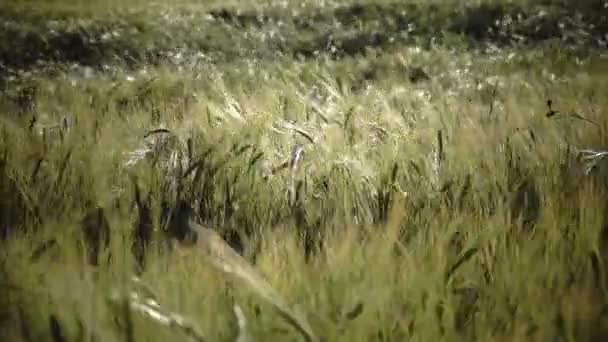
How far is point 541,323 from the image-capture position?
967 millimetres

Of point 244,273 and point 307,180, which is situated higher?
point 307,180

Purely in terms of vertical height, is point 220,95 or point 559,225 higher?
point 220,95

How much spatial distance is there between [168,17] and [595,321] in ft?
2.61

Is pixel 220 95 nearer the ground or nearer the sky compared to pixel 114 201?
nearer the sky

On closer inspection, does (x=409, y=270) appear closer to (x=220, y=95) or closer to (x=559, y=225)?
(x=559, y=225)

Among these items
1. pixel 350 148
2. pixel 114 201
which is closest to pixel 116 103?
pixel 114 201

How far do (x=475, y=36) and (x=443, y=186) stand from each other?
24 centimetres

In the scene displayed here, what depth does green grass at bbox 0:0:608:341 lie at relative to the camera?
0.94m

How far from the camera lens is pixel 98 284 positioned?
0.94 meters

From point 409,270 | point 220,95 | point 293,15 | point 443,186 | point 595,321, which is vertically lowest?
point 595,321

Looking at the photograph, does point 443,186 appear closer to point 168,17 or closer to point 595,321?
point 595,321

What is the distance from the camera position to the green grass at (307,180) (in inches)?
37.2

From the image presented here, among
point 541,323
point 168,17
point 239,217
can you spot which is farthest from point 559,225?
point 168,17

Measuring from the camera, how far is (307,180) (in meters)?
0.95
